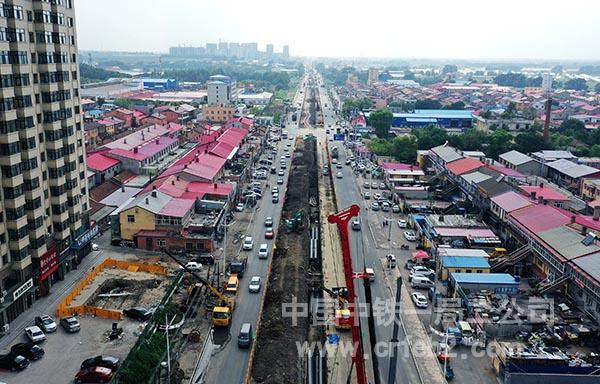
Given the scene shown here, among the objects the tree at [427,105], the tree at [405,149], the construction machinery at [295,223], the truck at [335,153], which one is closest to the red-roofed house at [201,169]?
the construction machinery at [295,223]

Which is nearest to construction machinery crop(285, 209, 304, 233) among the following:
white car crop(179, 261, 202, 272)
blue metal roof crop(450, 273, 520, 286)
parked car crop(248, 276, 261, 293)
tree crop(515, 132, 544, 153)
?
white car crop(179, 261, 202, 272)

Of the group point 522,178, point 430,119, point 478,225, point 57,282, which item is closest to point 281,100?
point 430,119

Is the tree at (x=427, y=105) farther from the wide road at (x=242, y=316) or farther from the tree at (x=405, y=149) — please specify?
the wide road at (x=242, y=316)

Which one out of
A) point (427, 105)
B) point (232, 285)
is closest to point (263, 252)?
point (232, 285)

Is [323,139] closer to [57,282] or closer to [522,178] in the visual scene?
[522,178]

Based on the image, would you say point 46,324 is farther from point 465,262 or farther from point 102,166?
point 102,166

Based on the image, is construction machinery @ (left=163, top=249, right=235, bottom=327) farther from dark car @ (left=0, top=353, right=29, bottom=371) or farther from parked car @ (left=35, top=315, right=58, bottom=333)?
dark car @ (left=0, top=353, right=29, bottom=371)
